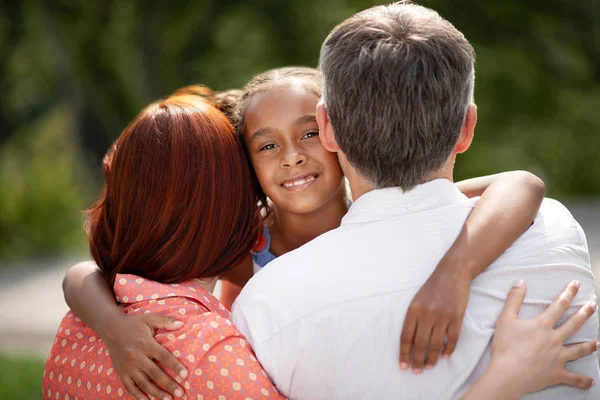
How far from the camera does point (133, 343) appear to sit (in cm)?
206

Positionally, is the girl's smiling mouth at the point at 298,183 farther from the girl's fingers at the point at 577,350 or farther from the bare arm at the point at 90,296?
the girl's fingers at the point at 577,350

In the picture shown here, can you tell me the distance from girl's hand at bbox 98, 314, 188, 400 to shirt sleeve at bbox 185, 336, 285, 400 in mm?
51

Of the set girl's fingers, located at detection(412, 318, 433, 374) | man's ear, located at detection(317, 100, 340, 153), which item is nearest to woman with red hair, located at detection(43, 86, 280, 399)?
man's ear, located at detection(317, 100, 340, 153)

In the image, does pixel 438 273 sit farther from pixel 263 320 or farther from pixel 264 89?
pixel 264 89

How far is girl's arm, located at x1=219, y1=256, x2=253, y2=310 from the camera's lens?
3217mm

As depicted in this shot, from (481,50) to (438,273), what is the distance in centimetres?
732

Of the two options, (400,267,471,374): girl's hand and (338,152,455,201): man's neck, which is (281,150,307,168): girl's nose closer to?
(338,152,455,201): man's neck

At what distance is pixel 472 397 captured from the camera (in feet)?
6.04

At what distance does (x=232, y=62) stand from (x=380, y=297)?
24.5 feet

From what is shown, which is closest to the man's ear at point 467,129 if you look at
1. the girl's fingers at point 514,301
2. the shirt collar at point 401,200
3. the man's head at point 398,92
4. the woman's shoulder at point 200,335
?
the man's head at point 398,92

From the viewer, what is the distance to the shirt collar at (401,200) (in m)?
1.94

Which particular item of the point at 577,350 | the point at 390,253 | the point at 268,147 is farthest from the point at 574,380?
the point at 268,147

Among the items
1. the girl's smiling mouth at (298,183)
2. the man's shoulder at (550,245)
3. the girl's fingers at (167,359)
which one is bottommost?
the girl's fingers at (167,359)

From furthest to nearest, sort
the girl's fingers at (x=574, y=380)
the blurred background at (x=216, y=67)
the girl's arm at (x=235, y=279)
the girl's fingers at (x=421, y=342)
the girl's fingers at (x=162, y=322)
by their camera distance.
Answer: the blurred background at (x=216, y=67)
the girl's arm at (x=235, y=279)
the girl's fingers at (x=162, y=322)
the girl's fingers at (x=574, y=380)
the girl's fingers at (x=421, y=342)
